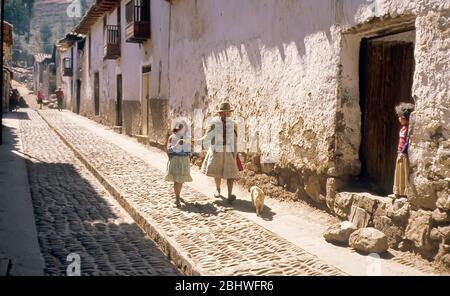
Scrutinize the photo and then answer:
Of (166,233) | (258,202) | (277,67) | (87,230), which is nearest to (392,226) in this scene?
(258,202)

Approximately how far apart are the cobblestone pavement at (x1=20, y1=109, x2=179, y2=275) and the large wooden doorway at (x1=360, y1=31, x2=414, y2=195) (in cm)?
278

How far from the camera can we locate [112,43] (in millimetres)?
17766

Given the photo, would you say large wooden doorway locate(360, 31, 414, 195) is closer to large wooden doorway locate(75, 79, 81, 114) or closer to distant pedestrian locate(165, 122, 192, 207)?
distant pedestrian locate(165, 122, 192, 207)

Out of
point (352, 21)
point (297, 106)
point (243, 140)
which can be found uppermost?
point (352, 21)

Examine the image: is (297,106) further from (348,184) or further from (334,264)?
(334,264)

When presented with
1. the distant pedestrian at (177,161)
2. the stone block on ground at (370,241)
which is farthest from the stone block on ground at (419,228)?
the distant pedestrian at (177,161)

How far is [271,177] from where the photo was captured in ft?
23.0

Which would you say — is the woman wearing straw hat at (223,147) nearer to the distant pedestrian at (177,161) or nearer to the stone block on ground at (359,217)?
the distant pedestrian at (177,161)

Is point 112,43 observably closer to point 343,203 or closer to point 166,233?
point 166,233

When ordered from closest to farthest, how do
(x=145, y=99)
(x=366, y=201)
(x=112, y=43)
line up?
(x=366, y=201)
(x=145, y=99)
(x=112, y=43)

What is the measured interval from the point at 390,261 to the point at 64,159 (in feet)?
29.3

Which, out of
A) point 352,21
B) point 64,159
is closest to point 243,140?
point 352,21

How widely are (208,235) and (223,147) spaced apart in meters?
1.89

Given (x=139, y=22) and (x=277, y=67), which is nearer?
(x=277, y=67)
